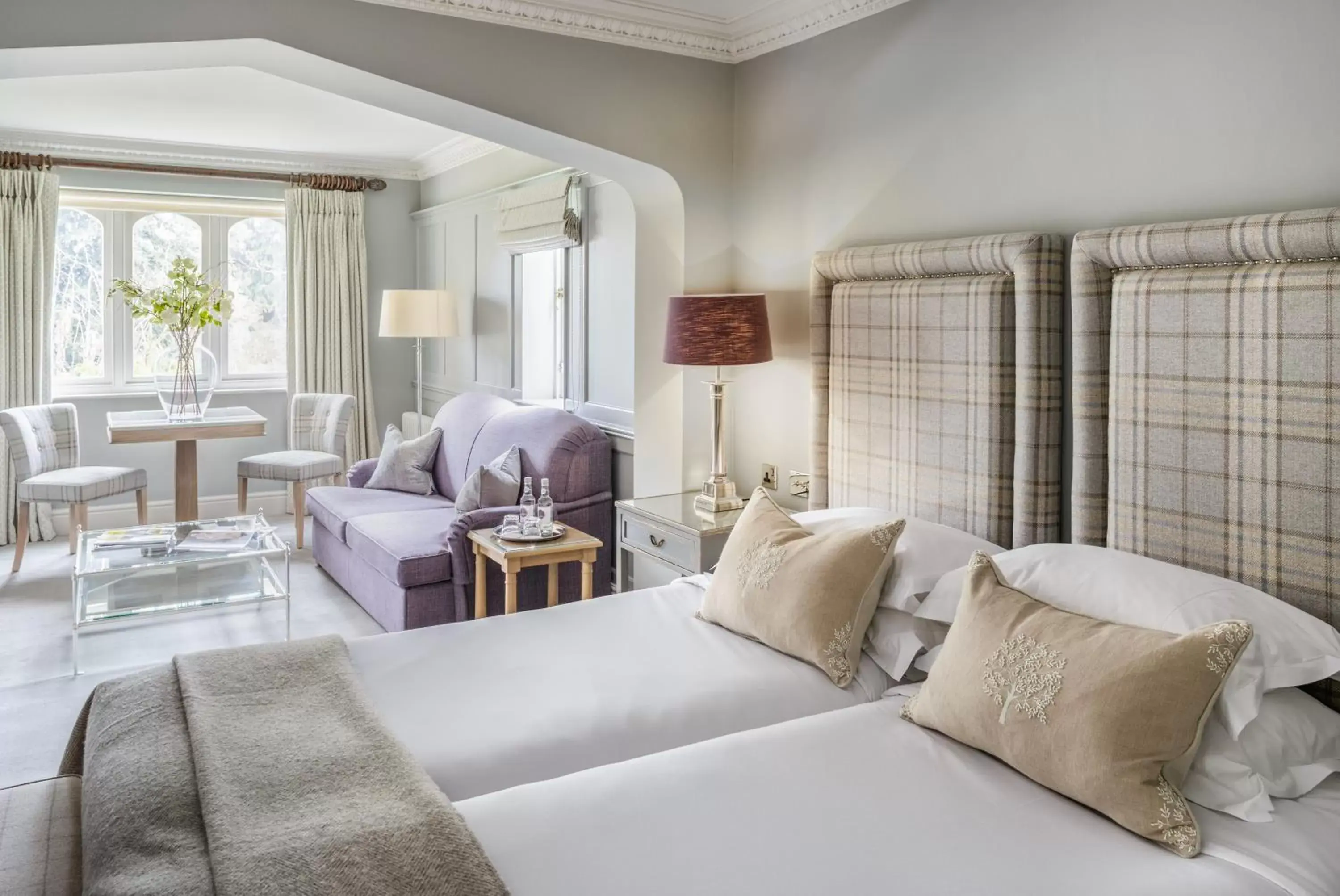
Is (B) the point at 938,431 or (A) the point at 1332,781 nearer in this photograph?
(A) the point at 1332,781

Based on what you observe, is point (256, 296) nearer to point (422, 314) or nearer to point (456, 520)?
point (422, 314)

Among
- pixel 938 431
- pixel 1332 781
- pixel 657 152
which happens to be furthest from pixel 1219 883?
pixel 657 152

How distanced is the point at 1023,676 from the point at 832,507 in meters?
1.49

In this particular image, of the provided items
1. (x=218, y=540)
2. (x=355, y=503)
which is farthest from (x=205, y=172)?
(x=218, y=540)

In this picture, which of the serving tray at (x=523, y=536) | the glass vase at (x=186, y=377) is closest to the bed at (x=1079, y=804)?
the serving tray at (x=523, y=536)

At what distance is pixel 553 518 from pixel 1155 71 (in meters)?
2.77

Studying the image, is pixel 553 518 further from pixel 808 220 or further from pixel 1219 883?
pixel 1219 883

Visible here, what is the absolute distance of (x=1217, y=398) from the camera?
2.12 m

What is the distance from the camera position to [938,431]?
2828mm

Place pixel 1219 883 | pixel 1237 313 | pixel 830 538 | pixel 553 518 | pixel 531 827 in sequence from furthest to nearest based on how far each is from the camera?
pixel 553 518
pixel 830 538
pixel 1237 313
pixel 531 827
pixel 1219 883

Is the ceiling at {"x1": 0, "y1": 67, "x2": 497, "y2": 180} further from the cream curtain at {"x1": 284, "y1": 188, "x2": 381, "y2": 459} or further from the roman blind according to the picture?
the roman blind

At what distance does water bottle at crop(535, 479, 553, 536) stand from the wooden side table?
50mm

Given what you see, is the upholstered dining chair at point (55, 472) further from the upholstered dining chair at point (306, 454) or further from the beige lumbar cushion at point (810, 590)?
the beige lumbar cushion at point (810, 590)

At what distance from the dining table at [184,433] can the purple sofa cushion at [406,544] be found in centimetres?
123
